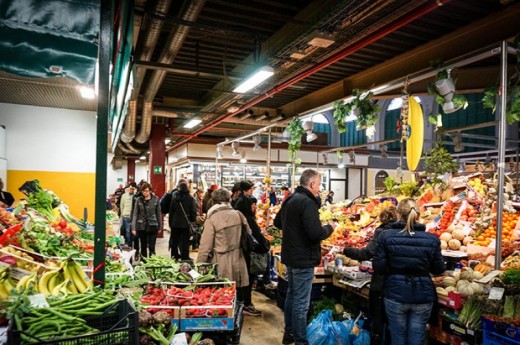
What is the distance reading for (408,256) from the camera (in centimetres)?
316

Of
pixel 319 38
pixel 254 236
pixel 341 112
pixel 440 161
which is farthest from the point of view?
pixel 440 161

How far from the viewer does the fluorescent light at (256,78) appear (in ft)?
16.3

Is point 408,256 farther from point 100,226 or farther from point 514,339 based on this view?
A: point 100,226

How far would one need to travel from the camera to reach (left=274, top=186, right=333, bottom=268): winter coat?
389cm

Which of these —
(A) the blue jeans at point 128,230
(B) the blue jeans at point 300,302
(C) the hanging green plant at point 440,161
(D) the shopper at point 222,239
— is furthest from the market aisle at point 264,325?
(A) the blue jeans at point 128,230

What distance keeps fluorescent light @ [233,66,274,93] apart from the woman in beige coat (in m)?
1.74

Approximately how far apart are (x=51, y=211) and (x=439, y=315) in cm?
565

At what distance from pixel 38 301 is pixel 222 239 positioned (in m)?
2.75

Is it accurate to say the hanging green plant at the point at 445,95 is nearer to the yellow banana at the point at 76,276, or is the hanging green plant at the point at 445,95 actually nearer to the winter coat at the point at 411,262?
the winter coat at the point at 411,262

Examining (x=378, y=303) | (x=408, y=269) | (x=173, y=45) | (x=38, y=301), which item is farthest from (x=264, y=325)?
(x=173, y=45)

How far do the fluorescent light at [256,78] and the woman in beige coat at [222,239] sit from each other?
5.70 ft

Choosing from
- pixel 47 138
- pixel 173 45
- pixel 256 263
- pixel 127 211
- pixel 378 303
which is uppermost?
pixel 173 45

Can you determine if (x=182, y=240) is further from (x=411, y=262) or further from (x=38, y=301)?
(x=38, y=301)

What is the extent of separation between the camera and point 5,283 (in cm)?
239
